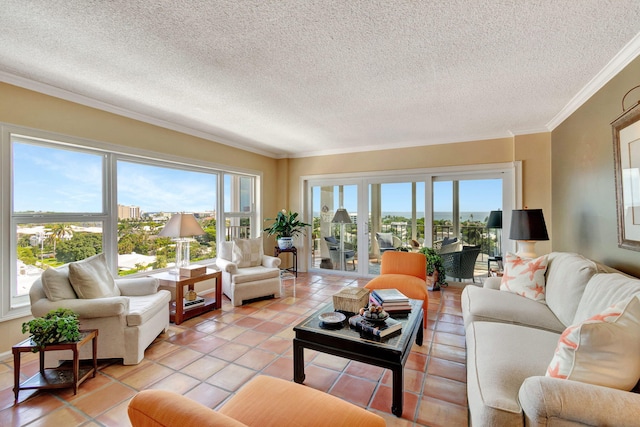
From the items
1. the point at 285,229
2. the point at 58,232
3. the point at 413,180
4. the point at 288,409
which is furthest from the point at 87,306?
the point at 413,180

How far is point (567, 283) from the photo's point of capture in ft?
Answer: 6.72

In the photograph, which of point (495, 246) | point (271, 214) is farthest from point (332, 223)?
point (495, 246)

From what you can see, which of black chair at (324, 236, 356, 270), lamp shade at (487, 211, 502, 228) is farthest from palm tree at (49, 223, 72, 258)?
lamp shade at (487, 211, 502, 228)

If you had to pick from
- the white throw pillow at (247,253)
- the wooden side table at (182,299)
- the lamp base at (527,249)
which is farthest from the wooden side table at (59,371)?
the lamp base at (527,249)

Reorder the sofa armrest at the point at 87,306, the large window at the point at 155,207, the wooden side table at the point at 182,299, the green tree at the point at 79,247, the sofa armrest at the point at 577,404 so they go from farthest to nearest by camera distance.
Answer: the large window at the point at 155,207 < the wooden side table at the point at 182,299 < the green tree at the point at 79,247 < the sofa armrest at the point at 87,306 < the sofa armrest at the point at 577,404

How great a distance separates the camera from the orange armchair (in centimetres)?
285

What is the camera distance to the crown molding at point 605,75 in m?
2.00

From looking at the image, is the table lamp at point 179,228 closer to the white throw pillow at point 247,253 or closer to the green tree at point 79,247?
the green tree at point 79,247

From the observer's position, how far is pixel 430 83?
2.58m

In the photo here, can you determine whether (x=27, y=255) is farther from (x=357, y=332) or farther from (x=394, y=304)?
(x=394, y=304)

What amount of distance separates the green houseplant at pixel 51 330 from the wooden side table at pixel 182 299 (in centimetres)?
119

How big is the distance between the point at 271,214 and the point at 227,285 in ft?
6.86

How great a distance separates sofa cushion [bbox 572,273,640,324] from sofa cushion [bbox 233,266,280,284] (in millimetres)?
3190

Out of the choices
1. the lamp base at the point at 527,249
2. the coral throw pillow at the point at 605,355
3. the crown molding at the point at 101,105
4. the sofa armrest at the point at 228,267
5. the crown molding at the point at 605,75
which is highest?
the crown molding at the point at 101,105
